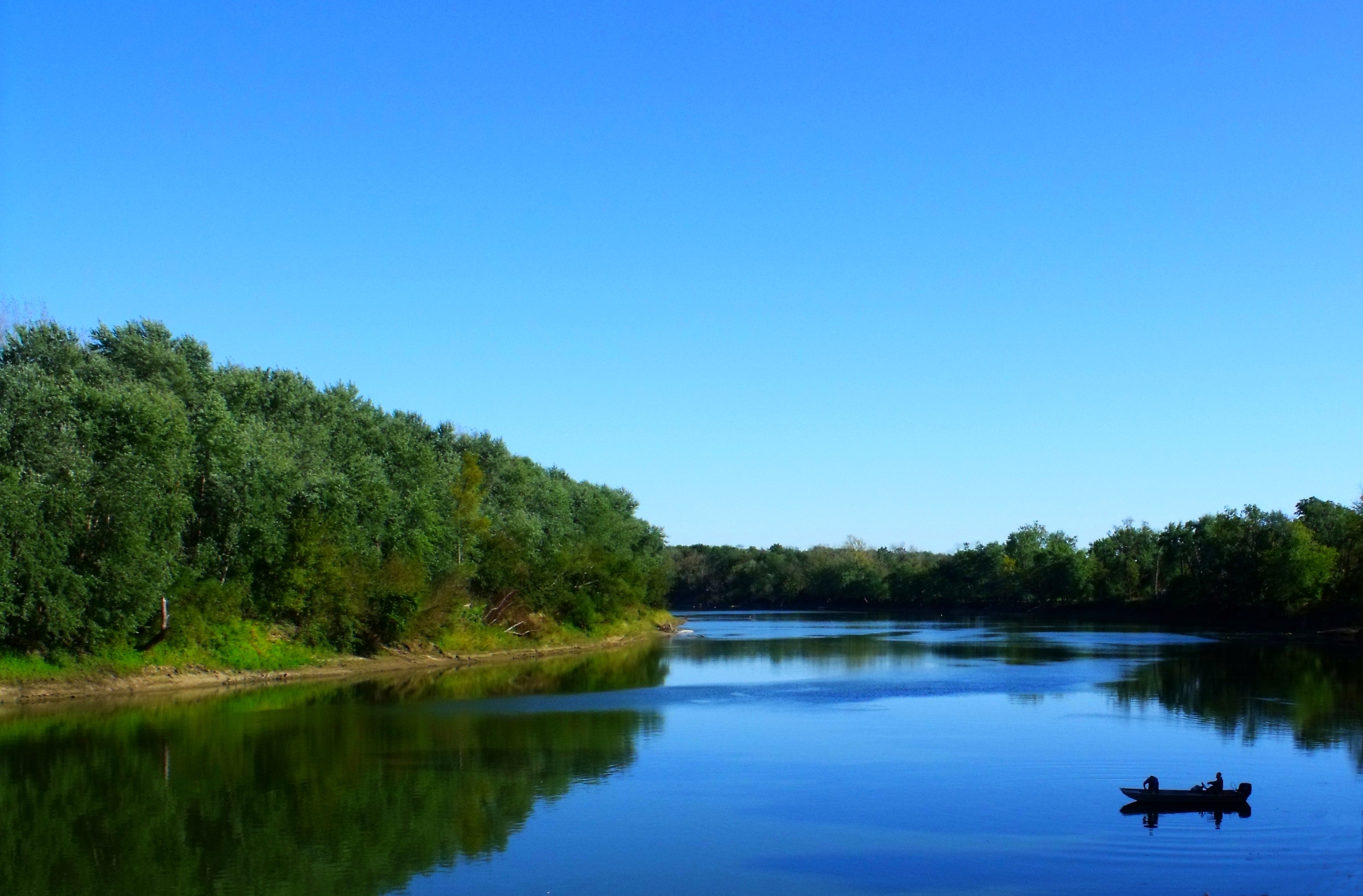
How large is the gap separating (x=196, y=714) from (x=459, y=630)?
2902 centimetres

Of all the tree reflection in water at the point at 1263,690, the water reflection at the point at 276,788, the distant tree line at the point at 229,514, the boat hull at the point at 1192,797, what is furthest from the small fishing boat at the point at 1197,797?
the distant tree line at the point at 229,514

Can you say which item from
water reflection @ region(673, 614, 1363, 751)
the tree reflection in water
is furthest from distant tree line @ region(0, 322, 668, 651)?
the tree reflection in water

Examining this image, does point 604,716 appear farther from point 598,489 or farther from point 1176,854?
point 598,489

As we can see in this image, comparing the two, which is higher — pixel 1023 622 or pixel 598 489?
pixel 598 489

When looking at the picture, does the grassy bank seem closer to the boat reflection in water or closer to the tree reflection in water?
the tree reflection in water

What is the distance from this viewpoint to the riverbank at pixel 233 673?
41.7 metres

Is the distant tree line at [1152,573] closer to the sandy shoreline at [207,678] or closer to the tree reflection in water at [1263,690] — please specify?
the tree reflection in water at [1263,690]

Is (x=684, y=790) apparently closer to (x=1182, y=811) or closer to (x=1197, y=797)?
(x=1182, y=811)

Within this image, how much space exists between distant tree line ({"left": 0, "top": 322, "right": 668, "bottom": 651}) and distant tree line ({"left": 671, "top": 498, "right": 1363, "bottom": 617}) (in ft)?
183

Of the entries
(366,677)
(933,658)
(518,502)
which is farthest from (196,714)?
(518,502)

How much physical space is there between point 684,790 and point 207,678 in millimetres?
29799

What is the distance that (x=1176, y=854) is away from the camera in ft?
66.9

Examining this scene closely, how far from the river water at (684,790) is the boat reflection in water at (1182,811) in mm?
203

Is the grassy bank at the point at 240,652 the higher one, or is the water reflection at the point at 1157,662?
the grassy bank at the point at 240,652
